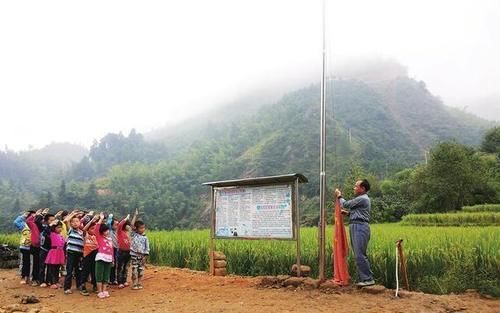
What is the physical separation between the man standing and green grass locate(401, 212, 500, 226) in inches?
764

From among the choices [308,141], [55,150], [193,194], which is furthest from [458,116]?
[55,150]

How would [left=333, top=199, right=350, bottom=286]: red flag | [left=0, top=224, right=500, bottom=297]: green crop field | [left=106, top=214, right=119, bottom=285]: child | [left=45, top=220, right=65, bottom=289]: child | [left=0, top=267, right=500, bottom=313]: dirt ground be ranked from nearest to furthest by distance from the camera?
1. [left=0, top=267, right=500, bottom=313]: dirt ground
2. [left=0, top=224, right=500, bottom=297]: green crop field
3. [left=333, top=199, right=350, bottom=286]: red flag
4. [left=45, top=220, right=65, bottom=289]: child
5. [left=106, top=214, right=119, bottom=285]: child

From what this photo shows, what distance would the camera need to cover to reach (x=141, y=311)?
6.56 metres

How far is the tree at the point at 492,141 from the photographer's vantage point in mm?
52688

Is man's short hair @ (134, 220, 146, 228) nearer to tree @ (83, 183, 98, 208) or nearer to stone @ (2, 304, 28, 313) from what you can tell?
stone @ (2, 304, 28, 313)

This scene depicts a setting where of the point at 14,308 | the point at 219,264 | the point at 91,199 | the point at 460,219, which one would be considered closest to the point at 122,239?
the point at 219,264

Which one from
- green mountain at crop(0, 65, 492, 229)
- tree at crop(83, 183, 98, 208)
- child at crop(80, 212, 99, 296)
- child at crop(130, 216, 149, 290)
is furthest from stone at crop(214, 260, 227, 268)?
tree at crop(83, 183, 98, 208)

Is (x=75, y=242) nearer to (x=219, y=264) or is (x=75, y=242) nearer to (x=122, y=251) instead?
(x=122, y=251)

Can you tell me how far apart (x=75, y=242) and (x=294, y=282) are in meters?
4.31

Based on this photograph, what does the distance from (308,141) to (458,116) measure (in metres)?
74.7

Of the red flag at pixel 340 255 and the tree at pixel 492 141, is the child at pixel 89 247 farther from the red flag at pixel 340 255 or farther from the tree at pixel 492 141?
the tree at pixel 492 141

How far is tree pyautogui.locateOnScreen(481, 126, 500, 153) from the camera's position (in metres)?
52.7

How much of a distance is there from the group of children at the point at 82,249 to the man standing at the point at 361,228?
4.15 m

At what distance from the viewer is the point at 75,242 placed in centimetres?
Answer: 862
